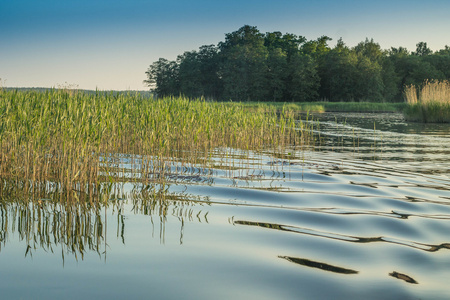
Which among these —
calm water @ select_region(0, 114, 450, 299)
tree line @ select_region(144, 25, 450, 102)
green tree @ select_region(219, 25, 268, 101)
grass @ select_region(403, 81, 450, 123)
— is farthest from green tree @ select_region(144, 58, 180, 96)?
calm water @ select_region(0, 114, 450, 299)

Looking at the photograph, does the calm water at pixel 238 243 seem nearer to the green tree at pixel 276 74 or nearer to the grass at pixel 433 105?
the grass at pixel 433 105

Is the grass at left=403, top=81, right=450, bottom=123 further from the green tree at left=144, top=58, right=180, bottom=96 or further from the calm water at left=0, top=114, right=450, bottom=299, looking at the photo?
the green tree at left=144, top=58, right=180, bottom=96

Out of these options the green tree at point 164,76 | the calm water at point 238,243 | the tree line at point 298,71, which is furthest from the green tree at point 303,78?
the calm water at point 238,243

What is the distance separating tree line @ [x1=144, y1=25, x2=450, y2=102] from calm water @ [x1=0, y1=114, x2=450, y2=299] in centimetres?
5469

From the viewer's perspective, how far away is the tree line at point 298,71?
221ft

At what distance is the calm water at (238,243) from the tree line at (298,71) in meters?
54.7

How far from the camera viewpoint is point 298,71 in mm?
65562

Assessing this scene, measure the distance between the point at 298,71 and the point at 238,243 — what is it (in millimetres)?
63325

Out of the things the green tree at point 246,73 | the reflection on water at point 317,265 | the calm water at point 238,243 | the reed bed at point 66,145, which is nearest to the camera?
the calm water at point 238,243

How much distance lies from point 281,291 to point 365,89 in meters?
68.3

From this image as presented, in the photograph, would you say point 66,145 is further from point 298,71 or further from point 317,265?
point 298,71

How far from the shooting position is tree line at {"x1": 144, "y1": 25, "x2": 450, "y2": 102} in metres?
67.3

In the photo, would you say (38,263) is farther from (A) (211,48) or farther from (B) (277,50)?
(A) (211,48)

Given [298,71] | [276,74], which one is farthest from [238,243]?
[276,74]
